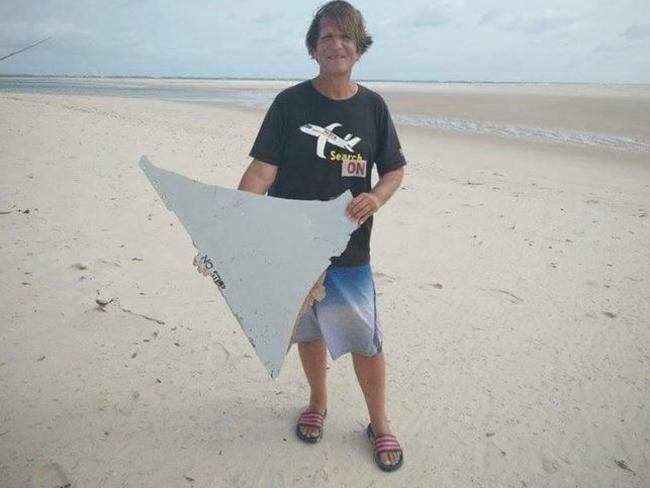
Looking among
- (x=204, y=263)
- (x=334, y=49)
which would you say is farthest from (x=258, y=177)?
(x=334, y=49)

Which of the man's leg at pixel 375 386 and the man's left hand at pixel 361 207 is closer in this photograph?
the man's left hand at pixel 361 207

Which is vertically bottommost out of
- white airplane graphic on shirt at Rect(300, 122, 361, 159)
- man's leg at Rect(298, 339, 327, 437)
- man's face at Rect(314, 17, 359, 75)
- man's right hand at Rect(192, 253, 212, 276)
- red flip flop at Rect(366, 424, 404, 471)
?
red flip flop at Rect(366, 424, 404, 471)

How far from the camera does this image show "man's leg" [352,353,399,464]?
202 cm

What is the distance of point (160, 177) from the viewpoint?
1.72 m

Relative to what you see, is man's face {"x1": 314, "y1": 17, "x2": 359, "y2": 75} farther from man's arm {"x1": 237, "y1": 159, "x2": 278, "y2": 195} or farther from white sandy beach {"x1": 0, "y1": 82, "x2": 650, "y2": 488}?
white sandy beach {"x1": 0, "y1": 82, "x2": 650, "y2": 488}

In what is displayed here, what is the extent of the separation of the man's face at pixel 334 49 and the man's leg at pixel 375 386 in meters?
1.26

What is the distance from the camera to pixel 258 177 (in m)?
1.80

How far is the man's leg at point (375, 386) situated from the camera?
2.02 metres

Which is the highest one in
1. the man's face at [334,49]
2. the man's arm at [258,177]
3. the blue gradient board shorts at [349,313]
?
the man's face at [334,49]

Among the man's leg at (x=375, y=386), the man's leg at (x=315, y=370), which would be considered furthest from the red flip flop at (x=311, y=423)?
the man's leg at (x=375, y=386)

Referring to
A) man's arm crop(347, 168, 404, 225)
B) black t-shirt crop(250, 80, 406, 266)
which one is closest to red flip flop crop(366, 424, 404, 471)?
black t-shirt crop(250, 80, 406, 266)

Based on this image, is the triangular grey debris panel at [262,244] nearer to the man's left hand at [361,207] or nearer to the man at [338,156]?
the man's left hand at [361,207]

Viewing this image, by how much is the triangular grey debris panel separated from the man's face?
1.76 feet

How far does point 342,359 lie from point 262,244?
1376 millimetres
